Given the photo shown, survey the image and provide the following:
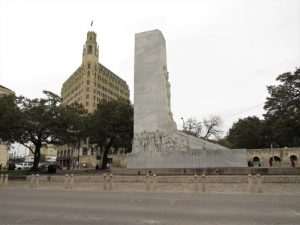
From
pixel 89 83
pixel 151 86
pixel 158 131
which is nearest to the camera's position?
pixel 158 131

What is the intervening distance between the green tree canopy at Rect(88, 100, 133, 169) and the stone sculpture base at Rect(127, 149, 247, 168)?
19.7 m

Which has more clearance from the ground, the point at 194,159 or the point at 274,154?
the point at 274,154

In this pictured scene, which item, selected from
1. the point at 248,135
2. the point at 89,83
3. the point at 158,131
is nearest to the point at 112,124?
the point at 158,131

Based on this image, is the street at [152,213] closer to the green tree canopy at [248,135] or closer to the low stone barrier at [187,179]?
the low stone barrier at [187,179]

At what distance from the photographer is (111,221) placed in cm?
805

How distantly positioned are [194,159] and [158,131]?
16.4 ft

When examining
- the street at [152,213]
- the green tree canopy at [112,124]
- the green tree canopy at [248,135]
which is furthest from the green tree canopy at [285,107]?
the street at [152,213]

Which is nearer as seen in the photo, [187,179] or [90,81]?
[187,179]

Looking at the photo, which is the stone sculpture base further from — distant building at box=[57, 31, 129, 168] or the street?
distant building at box=[57, 31, 129, 168]

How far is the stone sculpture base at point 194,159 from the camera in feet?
84.0

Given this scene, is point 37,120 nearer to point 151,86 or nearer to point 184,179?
point 151,86

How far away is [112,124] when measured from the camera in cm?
4703

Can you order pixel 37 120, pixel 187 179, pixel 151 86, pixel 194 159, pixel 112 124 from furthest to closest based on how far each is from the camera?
pixel 112 124, pixel 37 120, pixel 151 86, pixel 194 159, pixel 187 179

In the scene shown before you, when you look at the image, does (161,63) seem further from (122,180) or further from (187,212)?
(187,212)
